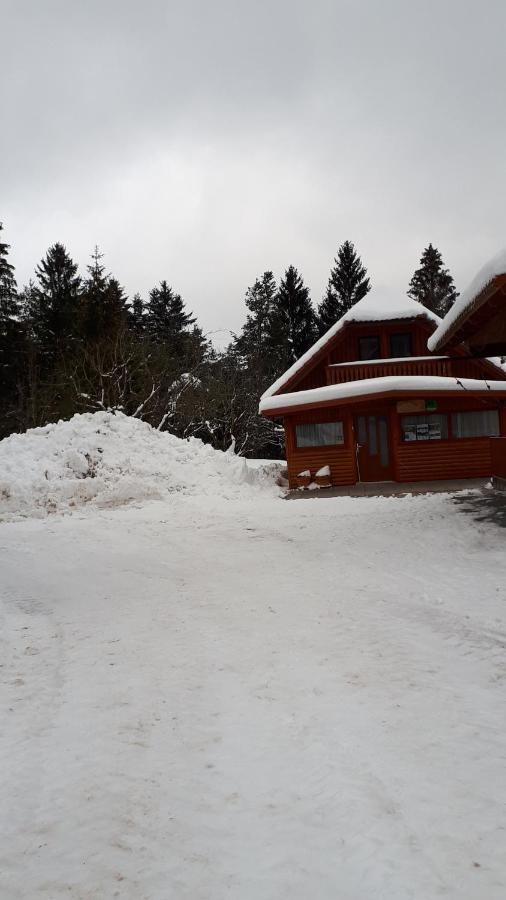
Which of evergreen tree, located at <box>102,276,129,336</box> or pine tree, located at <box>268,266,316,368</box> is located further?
pine tree, located at <box>268,266,316,368</box>

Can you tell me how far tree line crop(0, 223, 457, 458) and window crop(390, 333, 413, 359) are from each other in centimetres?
908

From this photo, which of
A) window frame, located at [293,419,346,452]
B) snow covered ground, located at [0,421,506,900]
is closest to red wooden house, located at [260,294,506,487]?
window frame, located at [293,419,346,452]

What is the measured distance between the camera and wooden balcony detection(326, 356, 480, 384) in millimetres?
18594

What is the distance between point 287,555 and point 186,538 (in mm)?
2278

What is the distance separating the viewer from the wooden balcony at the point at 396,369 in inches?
732

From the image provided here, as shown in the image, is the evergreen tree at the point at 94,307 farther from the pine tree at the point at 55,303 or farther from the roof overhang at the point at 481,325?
the roof overhang at the point at 481,325

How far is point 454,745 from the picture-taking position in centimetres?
294

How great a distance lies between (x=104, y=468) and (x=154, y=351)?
55.3 ft

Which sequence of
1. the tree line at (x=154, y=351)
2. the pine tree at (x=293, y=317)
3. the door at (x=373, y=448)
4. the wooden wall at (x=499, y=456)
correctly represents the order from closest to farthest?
the wooden wall at (x=499, y=456) → the door at (x=373, y=448) → the tree line at (x=154, y=351) → the pine tree at (x=293, y=317)

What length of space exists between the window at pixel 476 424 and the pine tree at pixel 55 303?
2322 centimetres

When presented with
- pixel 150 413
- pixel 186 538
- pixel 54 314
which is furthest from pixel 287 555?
pixel 54 314

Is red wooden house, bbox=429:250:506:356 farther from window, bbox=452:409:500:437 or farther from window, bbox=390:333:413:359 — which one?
window, bbox=390:333:413:359

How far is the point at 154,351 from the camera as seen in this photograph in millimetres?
30047

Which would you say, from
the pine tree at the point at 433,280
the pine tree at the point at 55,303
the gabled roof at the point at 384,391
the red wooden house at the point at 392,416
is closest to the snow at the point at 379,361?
the red wooden house at the point at 392,416
